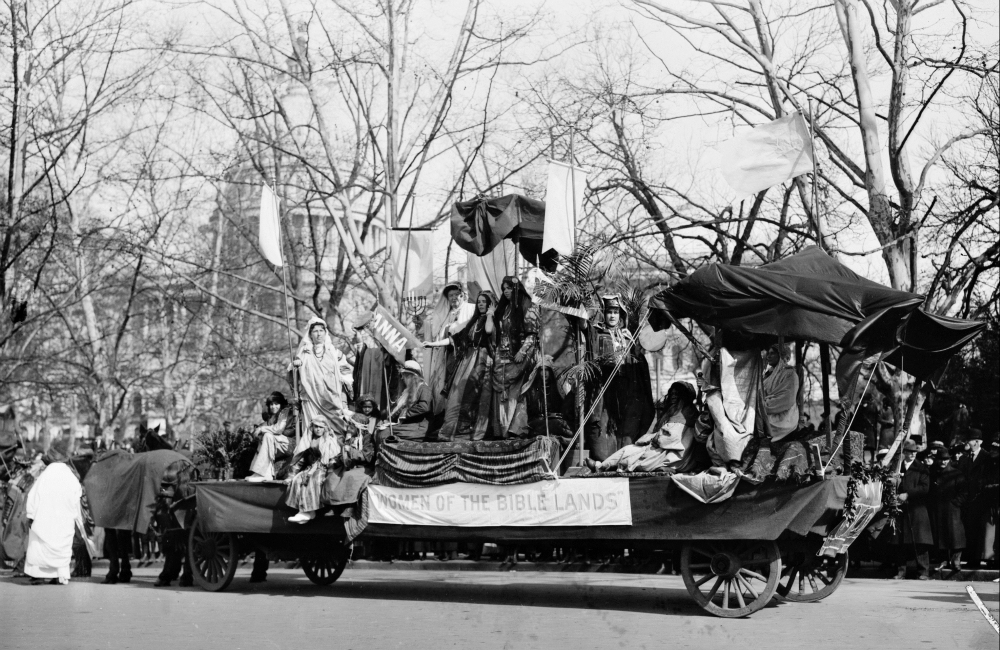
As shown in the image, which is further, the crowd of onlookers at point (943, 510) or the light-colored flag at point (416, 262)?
the light-colored flag at point (416, 262)

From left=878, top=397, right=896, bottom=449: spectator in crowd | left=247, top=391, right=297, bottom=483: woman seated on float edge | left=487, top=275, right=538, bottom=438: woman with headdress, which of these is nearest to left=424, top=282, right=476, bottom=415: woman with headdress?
left=487, top=275, right=538, bottom=438: woman with headdress

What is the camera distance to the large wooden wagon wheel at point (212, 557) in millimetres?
14139

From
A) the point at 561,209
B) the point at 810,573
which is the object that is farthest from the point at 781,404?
the point at 561,209

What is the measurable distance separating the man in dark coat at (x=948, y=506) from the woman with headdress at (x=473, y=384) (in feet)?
19.4

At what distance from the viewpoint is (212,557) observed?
14312 millimetres

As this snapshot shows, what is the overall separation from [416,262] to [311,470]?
4030 mm

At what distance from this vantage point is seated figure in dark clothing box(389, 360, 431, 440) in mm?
14062

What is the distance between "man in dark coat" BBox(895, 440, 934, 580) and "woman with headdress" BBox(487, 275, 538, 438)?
5.11m

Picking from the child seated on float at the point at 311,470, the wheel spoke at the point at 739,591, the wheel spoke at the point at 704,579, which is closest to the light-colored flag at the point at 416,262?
the child seated on float at the point at 311,470

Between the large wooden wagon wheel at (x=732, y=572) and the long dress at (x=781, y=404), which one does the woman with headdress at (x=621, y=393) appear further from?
the large wooden wagon wheel at (x=732, y=572)

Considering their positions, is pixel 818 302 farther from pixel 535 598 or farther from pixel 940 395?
pixel 940 395

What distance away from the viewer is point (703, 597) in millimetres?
11266

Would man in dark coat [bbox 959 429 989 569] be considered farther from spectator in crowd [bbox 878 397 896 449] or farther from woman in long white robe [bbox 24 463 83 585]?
woman in long white robe [bbox 24 463 83 585]

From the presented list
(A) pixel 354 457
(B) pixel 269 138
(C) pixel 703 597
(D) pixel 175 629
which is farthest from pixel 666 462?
(B) pixel 269 138
